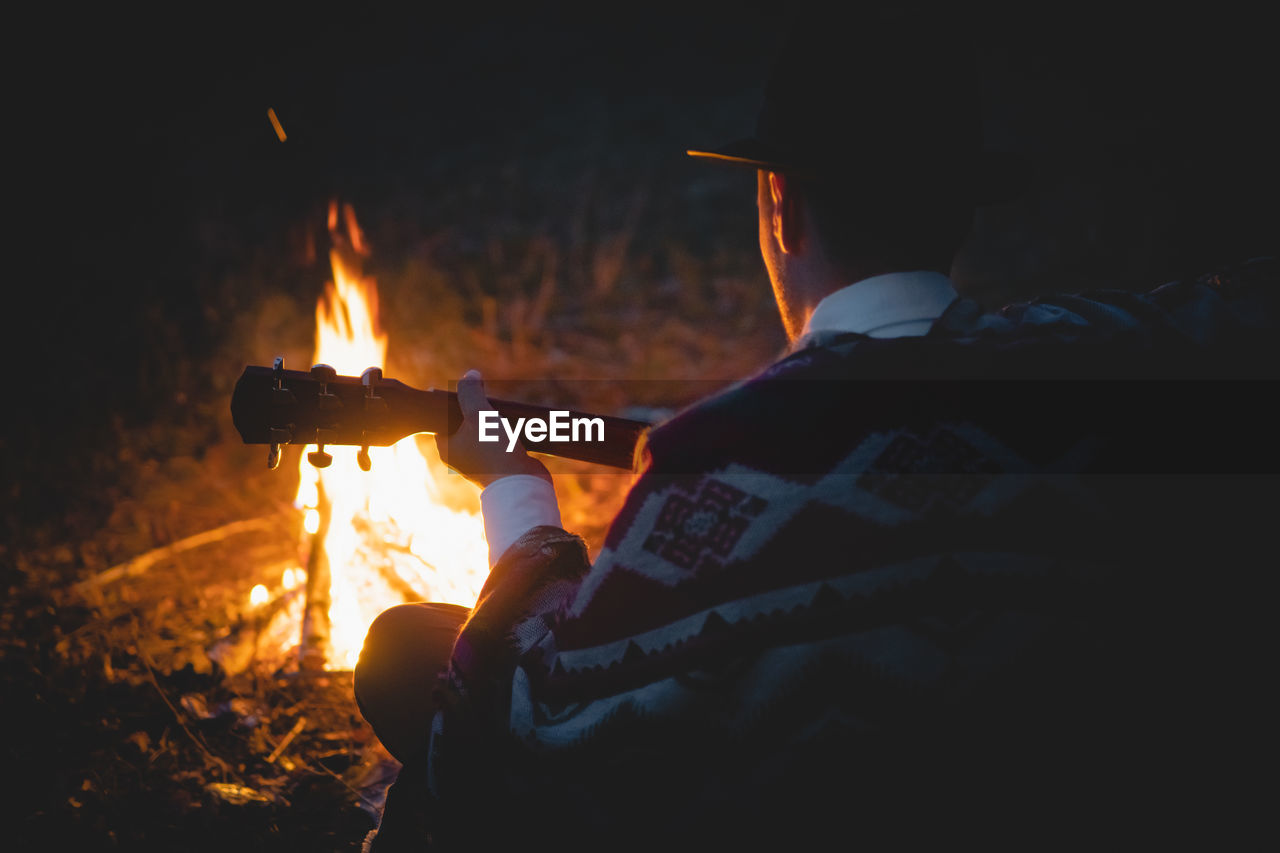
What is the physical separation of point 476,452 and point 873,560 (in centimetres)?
110

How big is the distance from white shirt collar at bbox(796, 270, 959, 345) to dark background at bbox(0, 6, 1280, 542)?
167 inches

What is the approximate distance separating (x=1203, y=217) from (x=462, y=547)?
293 inches

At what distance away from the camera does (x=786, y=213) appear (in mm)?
1351

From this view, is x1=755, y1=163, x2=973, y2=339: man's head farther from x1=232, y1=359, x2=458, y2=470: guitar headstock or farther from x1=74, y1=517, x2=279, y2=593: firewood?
x1=74, y1=517, x2=279, y2=593: firewood

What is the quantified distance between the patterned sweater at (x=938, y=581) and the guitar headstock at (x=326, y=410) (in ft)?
2.83

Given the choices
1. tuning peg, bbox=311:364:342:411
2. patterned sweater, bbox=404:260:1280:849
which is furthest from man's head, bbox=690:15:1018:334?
tuning peg, bbox=311:364:342:411

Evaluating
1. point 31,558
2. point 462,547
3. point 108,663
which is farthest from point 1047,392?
point 31,558

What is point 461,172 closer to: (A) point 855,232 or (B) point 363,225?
(B) point 363,225

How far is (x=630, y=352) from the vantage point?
6.05 m

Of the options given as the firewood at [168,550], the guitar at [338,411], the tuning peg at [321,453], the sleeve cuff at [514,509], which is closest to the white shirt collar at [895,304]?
the sleeve cuff at [514,509]

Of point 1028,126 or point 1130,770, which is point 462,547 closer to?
point 1130,770

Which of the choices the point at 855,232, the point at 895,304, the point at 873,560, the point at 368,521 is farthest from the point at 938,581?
the point at 368,521

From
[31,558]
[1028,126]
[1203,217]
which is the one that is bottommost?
[31,558]

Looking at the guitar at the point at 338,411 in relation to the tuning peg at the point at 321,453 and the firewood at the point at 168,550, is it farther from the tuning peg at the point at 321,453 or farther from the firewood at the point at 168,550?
the firewood at the point at 168,550
